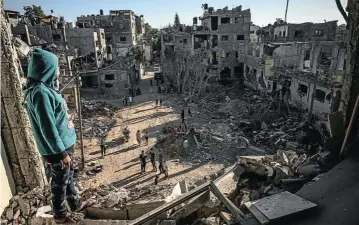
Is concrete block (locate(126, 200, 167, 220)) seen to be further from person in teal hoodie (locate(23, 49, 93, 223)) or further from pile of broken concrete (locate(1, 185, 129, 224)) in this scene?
person in teal hoodie (locate(23, 49, 93, 223))

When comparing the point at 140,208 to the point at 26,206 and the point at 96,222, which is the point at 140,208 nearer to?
the point at 96,222

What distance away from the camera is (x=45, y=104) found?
10.5ft

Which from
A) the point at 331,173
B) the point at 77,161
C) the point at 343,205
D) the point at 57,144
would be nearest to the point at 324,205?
the point at 343,205

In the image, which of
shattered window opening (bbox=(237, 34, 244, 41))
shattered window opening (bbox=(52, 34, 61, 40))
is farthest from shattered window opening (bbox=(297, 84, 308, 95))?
shattered window opening (bbox=(52, 34, 61, 40))

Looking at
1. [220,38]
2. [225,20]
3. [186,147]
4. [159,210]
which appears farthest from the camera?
[225,20]

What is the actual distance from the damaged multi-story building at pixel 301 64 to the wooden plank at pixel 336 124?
34.6 feet

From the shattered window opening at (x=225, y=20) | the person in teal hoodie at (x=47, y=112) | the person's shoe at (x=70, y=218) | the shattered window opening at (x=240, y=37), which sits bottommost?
the person's shoe at (x=70, y=218)

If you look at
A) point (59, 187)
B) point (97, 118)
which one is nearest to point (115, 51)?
point (97, 118)

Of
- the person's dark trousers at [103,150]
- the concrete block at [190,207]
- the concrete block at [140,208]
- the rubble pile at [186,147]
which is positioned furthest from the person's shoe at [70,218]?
the person's dark trousers at [103,150]

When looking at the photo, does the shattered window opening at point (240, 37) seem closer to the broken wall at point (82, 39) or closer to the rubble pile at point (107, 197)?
the broken wall at point (82, 39)

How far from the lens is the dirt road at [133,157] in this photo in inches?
577

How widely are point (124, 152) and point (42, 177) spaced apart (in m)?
11.5

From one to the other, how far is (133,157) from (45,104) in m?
14.7

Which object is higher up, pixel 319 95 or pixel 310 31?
pixel 310 31
